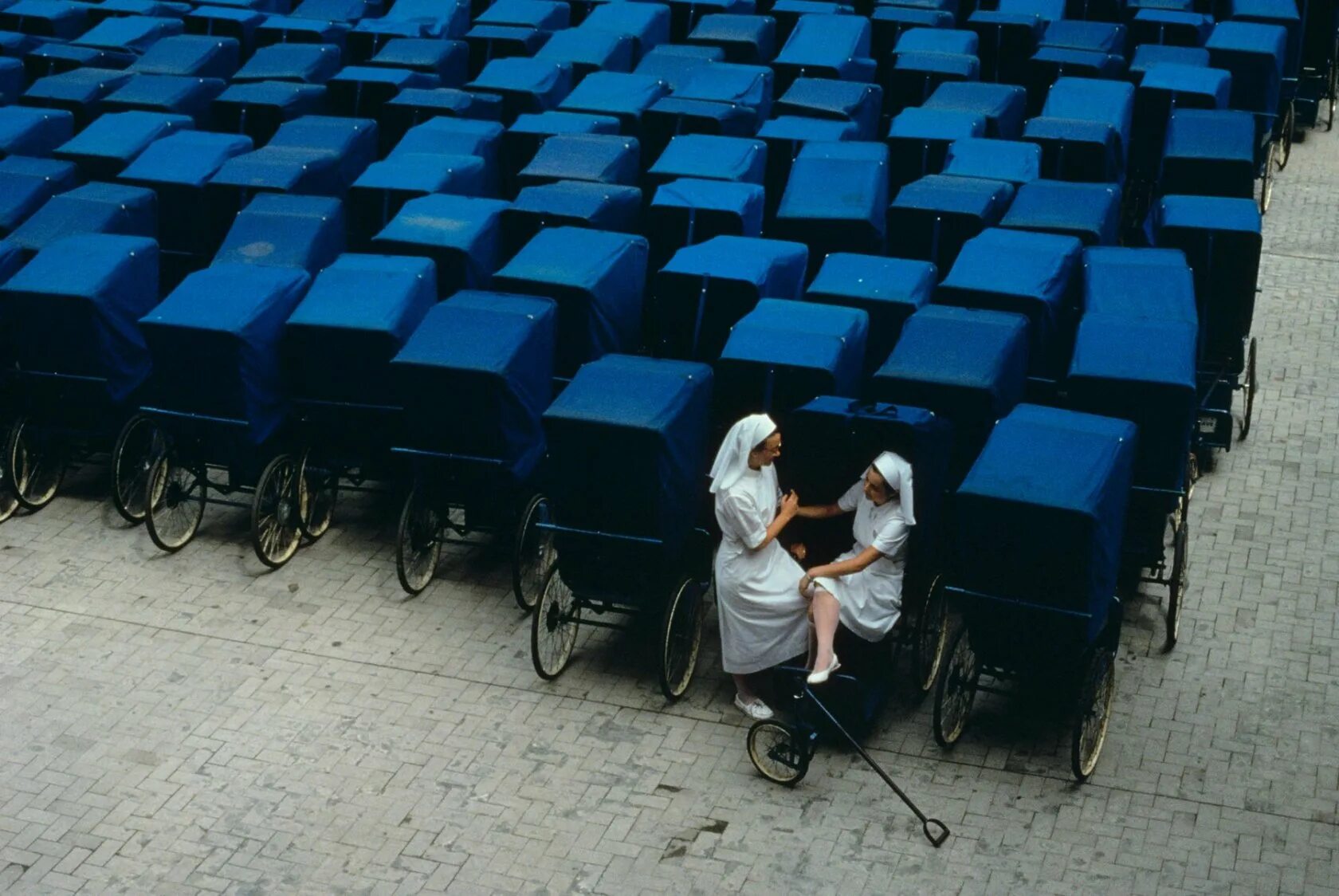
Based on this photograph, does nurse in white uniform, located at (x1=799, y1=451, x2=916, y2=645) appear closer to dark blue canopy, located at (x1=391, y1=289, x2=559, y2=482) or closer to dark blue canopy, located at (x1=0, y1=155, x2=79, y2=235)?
dark blue canopy, located at (x1=391, y1=289, x2=559, y2=482)

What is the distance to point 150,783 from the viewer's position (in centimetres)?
1036

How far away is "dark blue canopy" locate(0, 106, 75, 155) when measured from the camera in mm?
17344

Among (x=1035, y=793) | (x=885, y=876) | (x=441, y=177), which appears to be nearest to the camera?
(x=885, y=876)

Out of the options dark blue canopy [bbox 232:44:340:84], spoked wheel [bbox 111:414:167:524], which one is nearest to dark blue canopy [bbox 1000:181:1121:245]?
spoked wheel [bbox 111:414:167:524]

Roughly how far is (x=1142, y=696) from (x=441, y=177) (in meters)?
7.65

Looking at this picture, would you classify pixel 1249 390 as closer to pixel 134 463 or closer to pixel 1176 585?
pixel 1176 585

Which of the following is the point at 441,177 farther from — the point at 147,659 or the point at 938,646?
the point at 938,646

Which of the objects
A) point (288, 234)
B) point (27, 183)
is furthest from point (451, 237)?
point (27, 183)

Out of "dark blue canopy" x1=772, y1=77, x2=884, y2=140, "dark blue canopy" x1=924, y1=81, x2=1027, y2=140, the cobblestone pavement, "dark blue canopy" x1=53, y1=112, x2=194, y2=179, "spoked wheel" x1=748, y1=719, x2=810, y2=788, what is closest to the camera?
the cobblestone pavement

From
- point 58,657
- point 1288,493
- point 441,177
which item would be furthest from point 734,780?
point 441,177

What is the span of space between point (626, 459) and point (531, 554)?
5.87 ft

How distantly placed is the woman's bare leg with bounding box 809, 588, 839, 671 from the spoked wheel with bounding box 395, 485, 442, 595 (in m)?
2.99

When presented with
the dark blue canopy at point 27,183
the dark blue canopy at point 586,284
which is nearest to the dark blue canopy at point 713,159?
the dark blue canopy at point 586,284

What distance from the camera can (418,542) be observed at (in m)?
12.3
